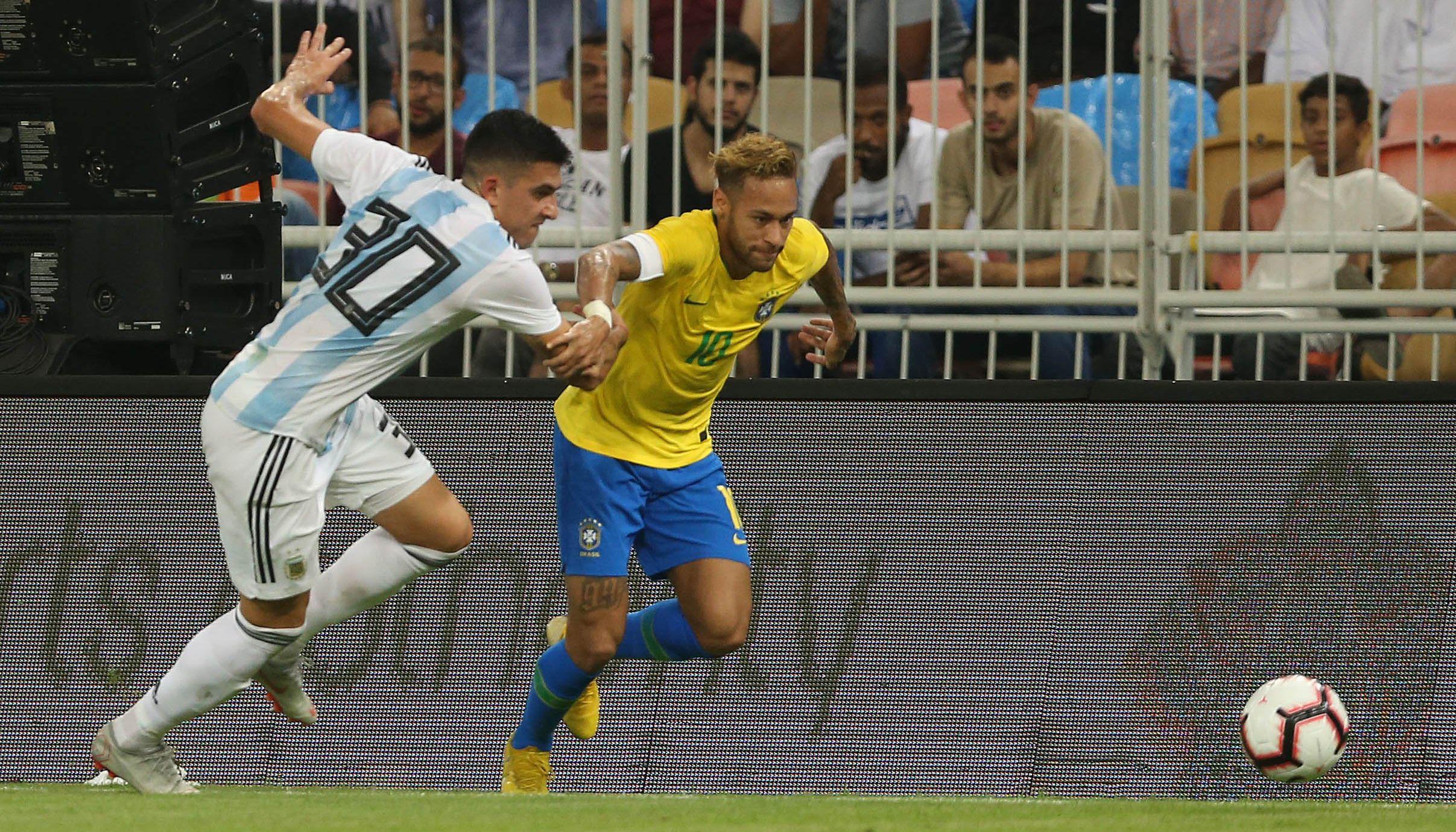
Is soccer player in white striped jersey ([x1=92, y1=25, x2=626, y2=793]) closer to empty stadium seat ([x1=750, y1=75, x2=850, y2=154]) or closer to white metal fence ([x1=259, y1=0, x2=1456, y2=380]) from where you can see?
white metal fence ([x1=259, y1=0, x2=1456, y2=380])

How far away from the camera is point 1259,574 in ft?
20.8

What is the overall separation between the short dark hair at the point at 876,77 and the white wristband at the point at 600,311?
7.10 ft

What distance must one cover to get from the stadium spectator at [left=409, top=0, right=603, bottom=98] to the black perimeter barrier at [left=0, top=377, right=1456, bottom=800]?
1.38m

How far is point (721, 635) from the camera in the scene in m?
5.70

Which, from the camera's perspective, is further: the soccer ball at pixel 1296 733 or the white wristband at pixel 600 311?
the soccer ball at pixel 1296 733

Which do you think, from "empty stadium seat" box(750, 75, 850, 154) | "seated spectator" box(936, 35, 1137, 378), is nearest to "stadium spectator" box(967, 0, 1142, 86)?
"seated spectator" box(936, 35, 1137, 378)

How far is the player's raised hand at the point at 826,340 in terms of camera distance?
6012mm

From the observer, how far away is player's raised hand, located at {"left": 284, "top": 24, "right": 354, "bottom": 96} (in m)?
5.11

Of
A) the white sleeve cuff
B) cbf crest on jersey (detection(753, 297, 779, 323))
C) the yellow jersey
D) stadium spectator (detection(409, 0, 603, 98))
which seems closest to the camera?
the white sleeve cuff

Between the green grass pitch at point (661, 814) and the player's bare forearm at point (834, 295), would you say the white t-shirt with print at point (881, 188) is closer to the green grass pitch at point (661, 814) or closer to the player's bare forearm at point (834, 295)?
the player's bare forearm at point (834, 295)

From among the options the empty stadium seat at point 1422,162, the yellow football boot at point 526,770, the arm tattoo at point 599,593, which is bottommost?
the yellow football boot at point 526,770

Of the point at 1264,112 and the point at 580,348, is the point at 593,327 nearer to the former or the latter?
the point at 580,348

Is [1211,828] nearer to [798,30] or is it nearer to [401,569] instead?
[401,569]

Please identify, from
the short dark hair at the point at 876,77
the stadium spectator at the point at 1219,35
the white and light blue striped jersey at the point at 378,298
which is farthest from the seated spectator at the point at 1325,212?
the white and light blue striped jersey at the point at 378,298
